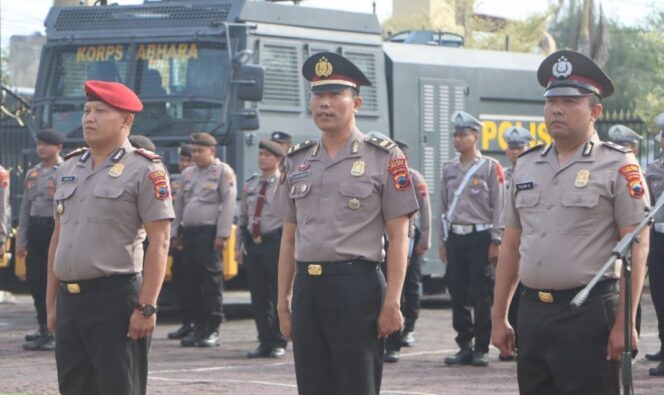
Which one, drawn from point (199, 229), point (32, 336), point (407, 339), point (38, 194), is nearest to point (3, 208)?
point (38, 194)

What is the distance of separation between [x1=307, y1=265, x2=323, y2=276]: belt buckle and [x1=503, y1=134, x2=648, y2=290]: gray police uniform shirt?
93 centimetres

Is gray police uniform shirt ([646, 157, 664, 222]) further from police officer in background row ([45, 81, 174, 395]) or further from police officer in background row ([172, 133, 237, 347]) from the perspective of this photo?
police officer in background row ([45, 81, 174, 395])

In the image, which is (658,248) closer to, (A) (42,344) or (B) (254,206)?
(B) (254,206)

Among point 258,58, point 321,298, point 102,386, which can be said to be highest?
point 258,58

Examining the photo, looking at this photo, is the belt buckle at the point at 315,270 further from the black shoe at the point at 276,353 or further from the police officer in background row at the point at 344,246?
the black shoe at the point at 276,353

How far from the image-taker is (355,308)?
21.7 ft

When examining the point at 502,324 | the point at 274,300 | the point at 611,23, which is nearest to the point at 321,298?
the point at 502,324

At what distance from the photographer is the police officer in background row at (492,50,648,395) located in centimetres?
630

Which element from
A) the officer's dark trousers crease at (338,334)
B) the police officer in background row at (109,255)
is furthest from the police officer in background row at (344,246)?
the police officer in background row at (109,255)

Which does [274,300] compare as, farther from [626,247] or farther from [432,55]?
[626,247]

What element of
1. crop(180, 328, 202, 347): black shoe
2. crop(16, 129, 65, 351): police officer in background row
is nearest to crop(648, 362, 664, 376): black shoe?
crop(180, 328, 202, 347): black shoe

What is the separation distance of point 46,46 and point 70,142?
48.0 inches

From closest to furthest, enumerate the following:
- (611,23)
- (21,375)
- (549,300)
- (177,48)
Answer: (549,300) → (21,375) → (177,48) → (611,23)

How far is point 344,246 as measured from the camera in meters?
6.68
